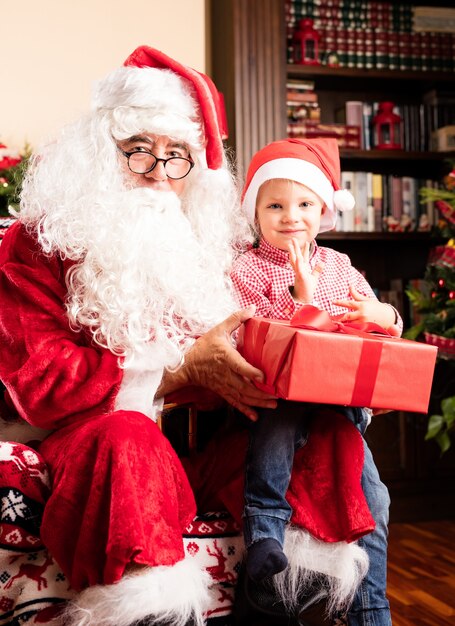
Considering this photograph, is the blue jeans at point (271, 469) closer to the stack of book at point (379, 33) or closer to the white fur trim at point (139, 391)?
the white fur trim at point (139, 391)

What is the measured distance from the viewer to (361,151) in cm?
353

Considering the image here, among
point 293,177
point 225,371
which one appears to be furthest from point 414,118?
point 225,371

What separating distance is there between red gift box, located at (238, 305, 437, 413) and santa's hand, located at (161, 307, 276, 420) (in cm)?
8

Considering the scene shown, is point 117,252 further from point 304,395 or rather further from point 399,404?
point 399,404

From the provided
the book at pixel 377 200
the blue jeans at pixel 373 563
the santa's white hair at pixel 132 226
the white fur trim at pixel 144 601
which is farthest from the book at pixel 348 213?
the white fur trim at pixel 144 601

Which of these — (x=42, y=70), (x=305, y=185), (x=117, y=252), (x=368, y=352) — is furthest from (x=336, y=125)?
(x=368, y=352)

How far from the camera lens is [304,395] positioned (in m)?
1.32

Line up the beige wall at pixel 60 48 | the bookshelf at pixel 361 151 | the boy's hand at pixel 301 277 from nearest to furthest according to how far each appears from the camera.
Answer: the boy's hand at pixel 301 277
the bookshelf at pixel 361 151
the beige wall at pixel 60 48

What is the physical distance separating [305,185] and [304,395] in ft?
2.39

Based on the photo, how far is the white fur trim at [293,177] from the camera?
1877mm

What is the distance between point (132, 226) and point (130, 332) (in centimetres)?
27

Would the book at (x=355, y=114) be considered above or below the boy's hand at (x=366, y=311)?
above

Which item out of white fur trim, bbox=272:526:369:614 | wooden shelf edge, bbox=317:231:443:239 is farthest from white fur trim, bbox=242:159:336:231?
wooden shelf edge, bbox=317:231:443:239

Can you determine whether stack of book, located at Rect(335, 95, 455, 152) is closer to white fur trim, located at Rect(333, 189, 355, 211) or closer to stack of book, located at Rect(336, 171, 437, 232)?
stack of book, located at Rect(336, 171, 437, 232)
